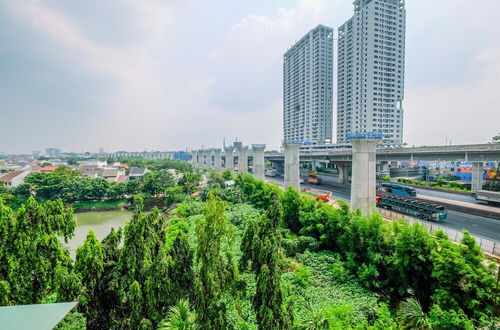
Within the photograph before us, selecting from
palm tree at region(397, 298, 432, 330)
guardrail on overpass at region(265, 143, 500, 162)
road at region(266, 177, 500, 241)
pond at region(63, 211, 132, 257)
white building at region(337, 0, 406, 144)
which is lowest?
pond at region(63, 211, 132, 257)

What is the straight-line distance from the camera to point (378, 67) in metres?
66.6

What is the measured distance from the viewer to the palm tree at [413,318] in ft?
27.6

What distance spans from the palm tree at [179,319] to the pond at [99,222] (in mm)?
21586

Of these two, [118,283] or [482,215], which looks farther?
[482,215]

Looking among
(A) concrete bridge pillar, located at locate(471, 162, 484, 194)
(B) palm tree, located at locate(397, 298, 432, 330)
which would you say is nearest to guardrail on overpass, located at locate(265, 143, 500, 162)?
(A) concrete bridge pillar, located at locate(471, 162, 484, 194)

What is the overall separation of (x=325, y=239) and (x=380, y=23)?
244 ft

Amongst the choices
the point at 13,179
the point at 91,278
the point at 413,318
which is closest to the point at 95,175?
the point at 13,179

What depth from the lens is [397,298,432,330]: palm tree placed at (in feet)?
27.6

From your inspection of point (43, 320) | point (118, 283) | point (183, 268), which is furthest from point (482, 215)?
point (43, 320)

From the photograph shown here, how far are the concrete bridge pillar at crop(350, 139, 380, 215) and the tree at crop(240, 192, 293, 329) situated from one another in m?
16.3

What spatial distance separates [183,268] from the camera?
8.62m

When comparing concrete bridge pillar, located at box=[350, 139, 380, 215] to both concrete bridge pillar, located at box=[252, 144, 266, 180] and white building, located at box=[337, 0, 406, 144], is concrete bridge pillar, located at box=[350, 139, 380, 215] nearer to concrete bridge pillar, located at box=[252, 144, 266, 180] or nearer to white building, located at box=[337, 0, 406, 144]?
concrete bridge pillar, located at box=[252, 144, 266, 180]

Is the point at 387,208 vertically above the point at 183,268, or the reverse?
the point at 183,268

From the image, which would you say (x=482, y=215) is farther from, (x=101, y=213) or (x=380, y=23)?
(x=380, y=23)
